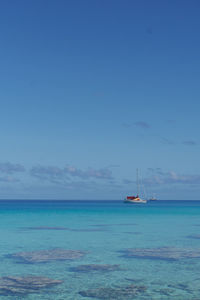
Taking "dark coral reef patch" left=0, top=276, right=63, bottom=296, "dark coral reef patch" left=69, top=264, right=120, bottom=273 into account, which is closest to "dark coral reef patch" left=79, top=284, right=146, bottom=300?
"dark coral reef patch" left=0, top=276, right=63, bottom=296

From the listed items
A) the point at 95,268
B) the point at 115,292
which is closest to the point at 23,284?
the point at 115,292

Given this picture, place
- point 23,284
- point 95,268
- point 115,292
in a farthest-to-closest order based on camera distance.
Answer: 1. point 95,268
2. point 23,284
3. point 115,292

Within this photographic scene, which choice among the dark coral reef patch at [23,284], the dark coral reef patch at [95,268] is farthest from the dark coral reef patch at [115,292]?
the dark coral reef patch at [95,268]

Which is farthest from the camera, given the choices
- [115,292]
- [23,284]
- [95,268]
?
[95,268]

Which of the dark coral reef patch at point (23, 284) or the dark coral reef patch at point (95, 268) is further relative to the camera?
the dark coral reef patch at point (95, 268)

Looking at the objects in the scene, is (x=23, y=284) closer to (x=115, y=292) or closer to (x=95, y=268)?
(x=115, y=292)

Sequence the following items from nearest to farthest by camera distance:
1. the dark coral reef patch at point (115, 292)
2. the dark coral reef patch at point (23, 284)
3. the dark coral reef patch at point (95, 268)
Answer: the dark coral reef patch at point (115, 292) → the dark coral reef patch at point (23, 284) → the dark coral reef patch at point (95, 268)

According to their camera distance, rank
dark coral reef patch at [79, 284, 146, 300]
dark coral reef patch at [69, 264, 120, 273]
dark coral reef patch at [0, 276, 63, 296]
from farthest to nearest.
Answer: dark coral reef patch at [69, 264, 120, 273]
dark coral reef patch at [0, 276, 63, 296]
dark coral reef patch at [79, 284, 146, 300]

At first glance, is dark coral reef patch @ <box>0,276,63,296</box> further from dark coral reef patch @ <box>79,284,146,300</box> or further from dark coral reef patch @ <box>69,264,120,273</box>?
dark coral reef patch @ <box>69,264,120,273</box>

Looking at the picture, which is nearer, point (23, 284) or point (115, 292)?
point (115, 292)

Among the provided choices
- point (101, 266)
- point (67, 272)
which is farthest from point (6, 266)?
point (101, 266)

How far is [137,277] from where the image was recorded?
14.4 metres

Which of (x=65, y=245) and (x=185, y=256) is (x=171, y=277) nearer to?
(x=185, y=256)

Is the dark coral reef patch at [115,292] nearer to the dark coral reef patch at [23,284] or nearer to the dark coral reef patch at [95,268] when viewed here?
the dark coral reef patch at [23,284]
